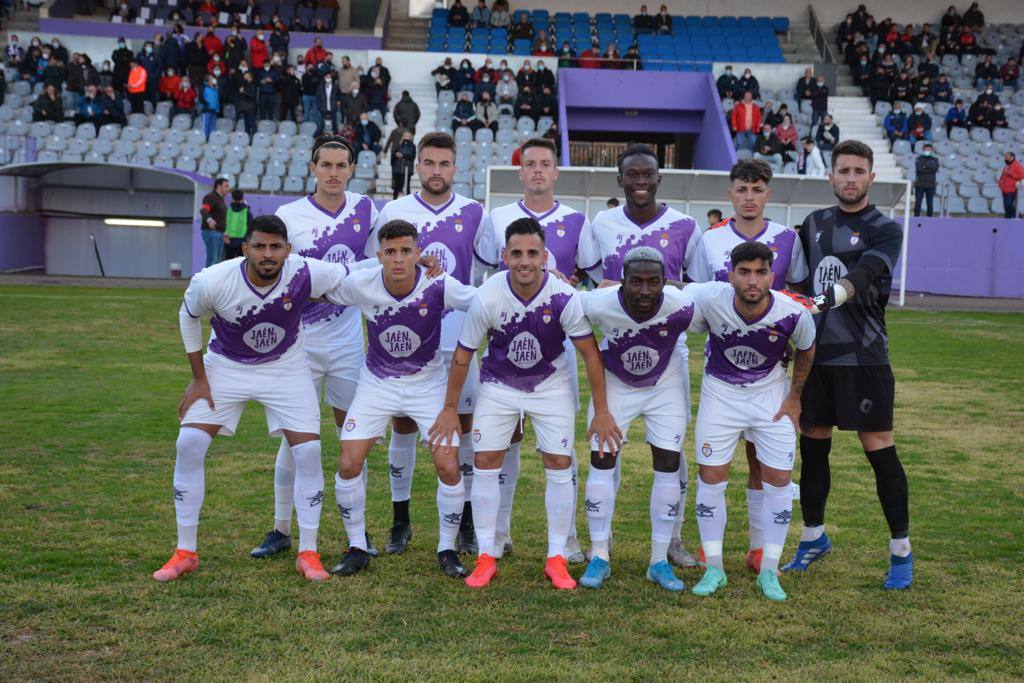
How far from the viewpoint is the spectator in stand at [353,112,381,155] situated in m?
25.5

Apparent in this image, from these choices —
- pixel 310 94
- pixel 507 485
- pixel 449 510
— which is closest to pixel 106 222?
pixel 310 94

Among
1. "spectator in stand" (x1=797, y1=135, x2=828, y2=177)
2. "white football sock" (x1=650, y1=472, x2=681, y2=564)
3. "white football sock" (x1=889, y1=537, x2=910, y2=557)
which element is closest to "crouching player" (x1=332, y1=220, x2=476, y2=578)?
"white football sock" (x1=650, y1=472, x2=681, y2=564)

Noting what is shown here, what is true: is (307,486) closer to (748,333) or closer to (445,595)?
(445,595)

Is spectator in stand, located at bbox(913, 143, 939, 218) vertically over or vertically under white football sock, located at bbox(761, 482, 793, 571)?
over

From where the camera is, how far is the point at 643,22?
107ft

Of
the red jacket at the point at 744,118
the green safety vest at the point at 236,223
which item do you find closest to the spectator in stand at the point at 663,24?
the red jacket at the point at 744,118

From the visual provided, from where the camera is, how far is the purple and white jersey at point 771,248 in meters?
5.54

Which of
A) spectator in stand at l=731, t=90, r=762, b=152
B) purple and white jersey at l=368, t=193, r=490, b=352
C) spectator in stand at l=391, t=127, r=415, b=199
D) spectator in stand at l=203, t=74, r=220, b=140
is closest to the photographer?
purple and white jersey at l=368, t=193, r=490, b=352

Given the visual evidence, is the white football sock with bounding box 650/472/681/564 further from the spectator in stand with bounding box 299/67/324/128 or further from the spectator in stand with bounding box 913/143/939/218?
the spectator in stand with bounding box 299/67/324/128

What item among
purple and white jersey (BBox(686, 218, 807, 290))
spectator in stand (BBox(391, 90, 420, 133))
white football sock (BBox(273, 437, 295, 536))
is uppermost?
spectator in stand (BBox(391, 90, 420, 133))

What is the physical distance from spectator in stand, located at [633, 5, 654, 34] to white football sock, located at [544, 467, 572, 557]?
29.5 m

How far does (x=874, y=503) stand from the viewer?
6.96m

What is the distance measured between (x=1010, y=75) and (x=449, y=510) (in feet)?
98.7

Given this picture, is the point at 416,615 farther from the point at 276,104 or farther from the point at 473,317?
the point at 276,104
